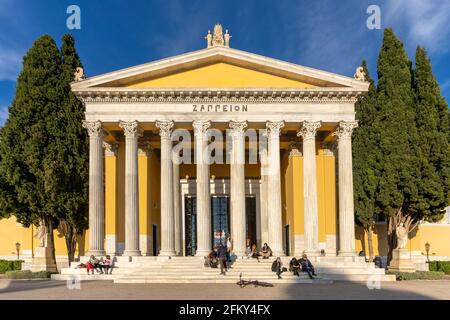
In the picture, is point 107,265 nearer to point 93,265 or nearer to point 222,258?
point 93,265

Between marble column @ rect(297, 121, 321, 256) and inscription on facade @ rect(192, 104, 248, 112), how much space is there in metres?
3.28

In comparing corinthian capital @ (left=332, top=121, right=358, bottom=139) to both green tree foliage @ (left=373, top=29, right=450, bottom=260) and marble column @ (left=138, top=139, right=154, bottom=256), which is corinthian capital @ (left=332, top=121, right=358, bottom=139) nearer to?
green tree foliage @ (left=373, top=29, right=450, bottom=260)

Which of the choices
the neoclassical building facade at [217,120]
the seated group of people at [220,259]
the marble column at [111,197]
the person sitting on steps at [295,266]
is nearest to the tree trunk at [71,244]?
the marble column at [111,197]

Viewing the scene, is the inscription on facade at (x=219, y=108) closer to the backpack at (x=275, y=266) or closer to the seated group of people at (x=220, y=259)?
the seated group of people at (x=220, y=259)

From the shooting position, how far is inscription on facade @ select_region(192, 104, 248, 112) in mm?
27406

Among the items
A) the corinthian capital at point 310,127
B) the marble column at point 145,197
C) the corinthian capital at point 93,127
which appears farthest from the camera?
the marble column at point 145,197

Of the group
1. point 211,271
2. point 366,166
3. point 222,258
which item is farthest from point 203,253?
point 366,166

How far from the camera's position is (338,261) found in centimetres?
2652

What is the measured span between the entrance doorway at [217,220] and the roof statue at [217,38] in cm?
952

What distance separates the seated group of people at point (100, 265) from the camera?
25281mm

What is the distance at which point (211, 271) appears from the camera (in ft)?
80.5

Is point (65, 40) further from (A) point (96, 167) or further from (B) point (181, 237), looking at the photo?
(B) point (181, 237)
